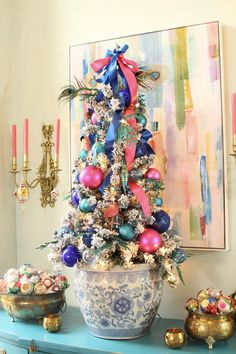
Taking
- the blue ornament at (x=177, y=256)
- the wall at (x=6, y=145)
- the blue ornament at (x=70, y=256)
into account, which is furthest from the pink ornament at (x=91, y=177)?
the wall at (x=6, y=145)

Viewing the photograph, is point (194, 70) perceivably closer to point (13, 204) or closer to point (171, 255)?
point (171, 255)

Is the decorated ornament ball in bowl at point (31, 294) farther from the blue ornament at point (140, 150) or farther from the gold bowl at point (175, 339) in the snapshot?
the blue ornament at point (140, 150)

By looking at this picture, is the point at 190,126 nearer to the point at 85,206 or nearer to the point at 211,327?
the point at 85,206

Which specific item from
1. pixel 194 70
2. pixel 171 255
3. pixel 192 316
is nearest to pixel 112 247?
pixel 171 255

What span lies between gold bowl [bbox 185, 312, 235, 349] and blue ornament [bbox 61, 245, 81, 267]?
1.51 ft

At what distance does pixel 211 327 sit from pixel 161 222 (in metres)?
0.40

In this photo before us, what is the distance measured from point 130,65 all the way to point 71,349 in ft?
3.40

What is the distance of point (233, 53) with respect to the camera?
193cm

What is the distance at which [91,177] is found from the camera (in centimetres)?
172

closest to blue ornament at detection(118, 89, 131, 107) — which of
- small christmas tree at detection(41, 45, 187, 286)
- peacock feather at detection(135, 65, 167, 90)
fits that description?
small christmas tree at detection(41, 45, 187, 286)

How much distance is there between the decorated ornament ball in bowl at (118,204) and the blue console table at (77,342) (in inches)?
2.6

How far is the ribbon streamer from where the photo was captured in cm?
171

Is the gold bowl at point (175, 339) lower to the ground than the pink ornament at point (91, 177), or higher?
lower

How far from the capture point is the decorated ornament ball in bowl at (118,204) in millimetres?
1700
